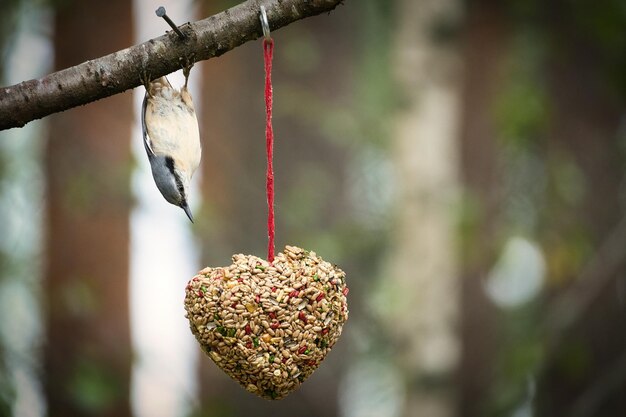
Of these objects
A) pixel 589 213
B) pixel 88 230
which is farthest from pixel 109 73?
pixel 589 213

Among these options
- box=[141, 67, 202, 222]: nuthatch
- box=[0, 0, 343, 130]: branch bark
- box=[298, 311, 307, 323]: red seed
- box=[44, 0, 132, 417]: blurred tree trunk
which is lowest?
box=[298, 311, 307, 323]: red seed

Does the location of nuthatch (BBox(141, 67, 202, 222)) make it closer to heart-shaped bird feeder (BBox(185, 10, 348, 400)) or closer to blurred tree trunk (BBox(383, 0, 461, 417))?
heart-shaped bird feeder (BBox(185, 10, 348, 400))

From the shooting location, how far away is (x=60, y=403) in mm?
3520

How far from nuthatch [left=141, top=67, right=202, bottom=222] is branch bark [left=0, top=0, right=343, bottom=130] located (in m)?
0.50

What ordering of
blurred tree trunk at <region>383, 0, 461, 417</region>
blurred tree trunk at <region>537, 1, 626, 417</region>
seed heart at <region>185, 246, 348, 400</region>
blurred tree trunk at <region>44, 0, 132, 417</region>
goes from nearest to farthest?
seed heart at <region>185, 246, 348, 400</region>
blurred tree trunk at <region>383, 0, 461, 417</region>
blurred tree trunk at <region>44, 0, 132, 417</region>
blurred tree trunk at <region>537, 1, 626, 417</region>

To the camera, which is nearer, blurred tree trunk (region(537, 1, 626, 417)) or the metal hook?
the metal hook

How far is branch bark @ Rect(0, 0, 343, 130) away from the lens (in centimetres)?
142

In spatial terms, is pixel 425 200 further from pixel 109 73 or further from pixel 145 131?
pixel 109 73

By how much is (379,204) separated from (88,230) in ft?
5.41

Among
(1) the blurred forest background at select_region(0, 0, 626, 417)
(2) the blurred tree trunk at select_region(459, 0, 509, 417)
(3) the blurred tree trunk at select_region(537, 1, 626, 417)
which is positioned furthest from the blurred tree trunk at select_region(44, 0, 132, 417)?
(3) the blurred tree trunk at select_region(537, 1, 626, 417)

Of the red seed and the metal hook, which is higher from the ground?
the metal hook

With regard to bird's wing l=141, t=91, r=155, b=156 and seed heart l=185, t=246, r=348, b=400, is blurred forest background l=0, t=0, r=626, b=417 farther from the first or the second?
seed heart l=185, t=246, r=348, b=400

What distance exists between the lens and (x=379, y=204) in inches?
162

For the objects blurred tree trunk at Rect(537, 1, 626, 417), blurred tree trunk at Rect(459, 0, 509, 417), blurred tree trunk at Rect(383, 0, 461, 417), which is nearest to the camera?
blurred tree trunk at Rect(383, 0, 461, 417)
